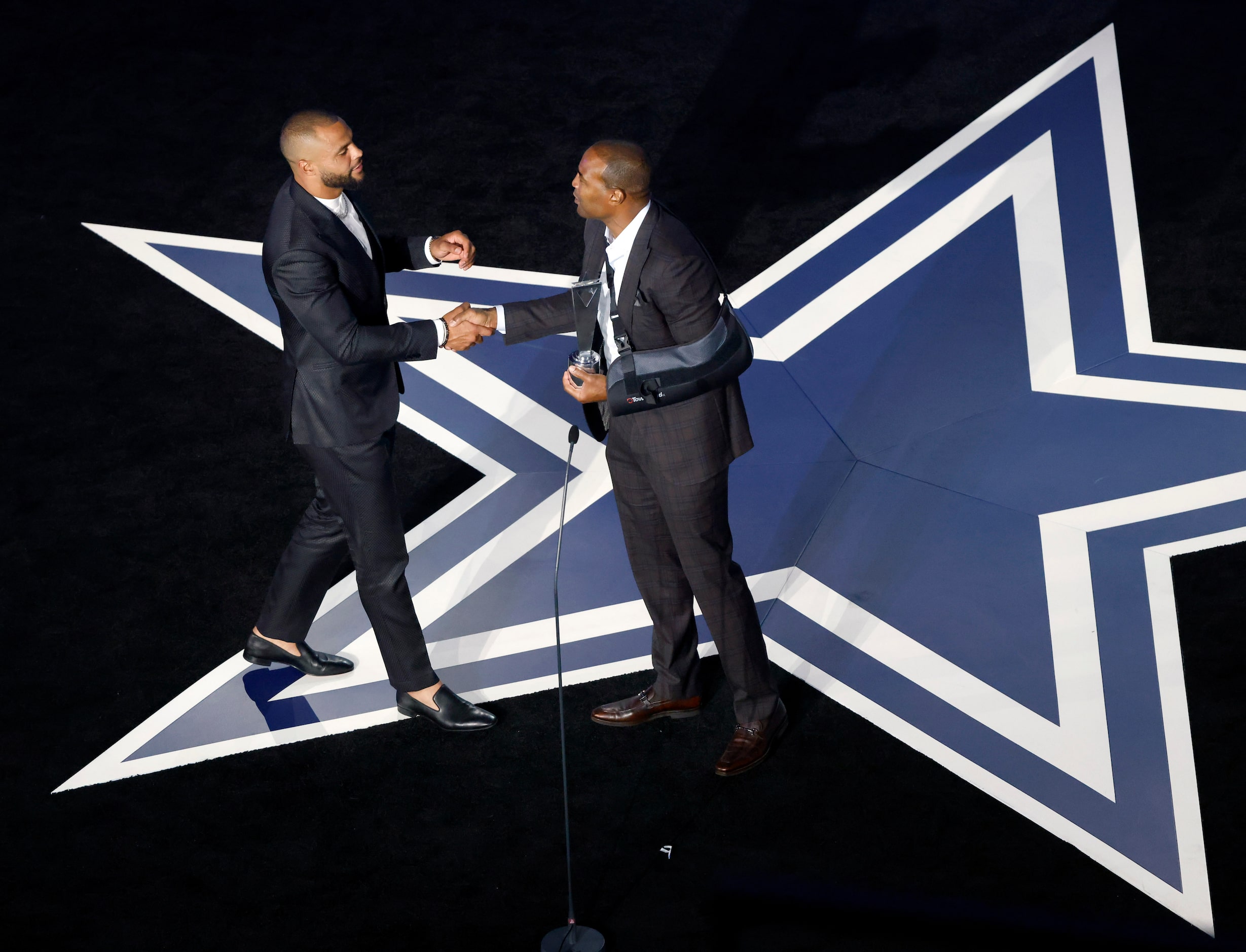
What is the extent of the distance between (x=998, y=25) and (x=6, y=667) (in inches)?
229

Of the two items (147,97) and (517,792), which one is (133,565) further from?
(147,97)

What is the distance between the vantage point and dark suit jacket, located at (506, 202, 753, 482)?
3236 millimetres

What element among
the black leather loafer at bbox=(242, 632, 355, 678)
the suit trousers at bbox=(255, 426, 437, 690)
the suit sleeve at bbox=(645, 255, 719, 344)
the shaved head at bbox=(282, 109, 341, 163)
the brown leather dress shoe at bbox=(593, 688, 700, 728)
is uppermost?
the shaved head at bbox=(282, 109, 341, 163)

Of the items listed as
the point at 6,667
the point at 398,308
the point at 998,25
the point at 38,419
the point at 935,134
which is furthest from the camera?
the point at 998,25

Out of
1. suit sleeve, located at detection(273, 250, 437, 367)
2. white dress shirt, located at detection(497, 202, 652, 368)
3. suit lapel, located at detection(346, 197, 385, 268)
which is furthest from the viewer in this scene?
suit lapel, located at detection(346, 197, 385, 268)

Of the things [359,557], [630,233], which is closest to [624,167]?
[630,233]

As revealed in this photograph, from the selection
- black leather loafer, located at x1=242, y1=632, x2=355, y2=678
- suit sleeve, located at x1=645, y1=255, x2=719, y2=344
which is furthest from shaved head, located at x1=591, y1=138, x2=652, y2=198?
black leather loafer, located at x1=242, y1=632, x2=355, y2=678

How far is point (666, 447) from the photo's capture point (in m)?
3.39

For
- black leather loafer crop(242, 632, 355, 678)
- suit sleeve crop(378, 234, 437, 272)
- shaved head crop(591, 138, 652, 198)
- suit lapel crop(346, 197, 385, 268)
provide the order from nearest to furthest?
shaved head crop(591, 138, 652, 198) < suit lapel crop(346, 197, 385, 268) < suit sleeve crop(378, 234, 437, 272) < black leather loafer crop(242, 632, 355, 678)

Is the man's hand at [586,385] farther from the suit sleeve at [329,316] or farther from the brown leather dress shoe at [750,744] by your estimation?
the brown leather dress shoe at [750,744]

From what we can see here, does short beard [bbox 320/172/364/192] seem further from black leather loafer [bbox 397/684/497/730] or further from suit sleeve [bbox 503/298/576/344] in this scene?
black leather loafer [bbox 397/684/497/730]

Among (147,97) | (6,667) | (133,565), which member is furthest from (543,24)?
(6,667)

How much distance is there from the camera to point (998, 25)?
697 centimetres

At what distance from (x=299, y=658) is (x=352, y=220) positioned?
144 cm
